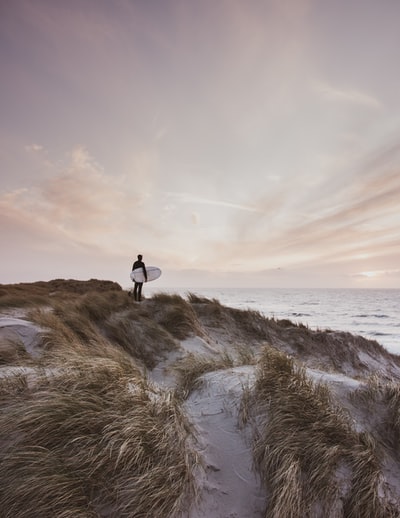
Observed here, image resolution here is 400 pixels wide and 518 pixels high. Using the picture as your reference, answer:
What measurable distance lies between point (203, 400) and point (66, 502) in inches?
83.5

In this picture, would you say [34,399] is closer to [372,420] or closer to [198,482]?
[198,482]

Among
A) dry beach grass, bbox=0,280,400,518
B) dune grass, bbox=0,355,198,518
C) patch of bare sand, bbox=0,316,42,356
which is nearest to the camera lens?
dune grass, bbox=0,355,198,518

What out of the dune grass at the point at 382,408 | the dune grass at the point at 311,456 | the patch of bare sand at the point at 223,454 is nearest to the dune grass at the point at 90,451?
the patch of bare sand at the point at 223,454

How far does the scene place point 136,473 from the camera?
233 cm

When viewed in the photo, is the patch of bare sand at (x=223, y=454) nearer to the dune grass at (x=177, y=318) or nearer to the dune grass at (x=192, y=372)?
the dune grass at (x=192, y=372)

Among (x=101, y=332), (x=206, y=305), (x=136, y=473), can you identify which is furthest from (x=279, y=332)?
(x=136, y=473)

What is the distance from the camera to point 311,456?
108 inches

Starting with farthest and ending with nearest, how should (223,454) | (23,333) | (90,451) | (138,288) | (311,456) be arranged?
(138,288)
(23,333)
(223,454)
(311,456)
(90,451)

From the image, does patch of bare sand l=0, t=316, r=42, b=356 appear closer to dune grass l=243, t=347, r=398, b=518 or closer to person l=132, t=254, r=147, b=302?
dune grass l=243, t=347, r=398, b=518

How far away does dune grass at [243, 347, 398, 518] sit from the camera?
243 cm

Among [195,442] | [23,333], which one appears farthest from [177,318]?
[195,442]

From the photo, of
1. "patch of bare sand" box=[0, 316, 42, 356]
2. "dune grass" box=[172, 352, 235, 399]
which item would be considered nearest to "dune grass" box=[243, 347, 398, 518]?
"dune grass" box=[172, 352, 235, 399]

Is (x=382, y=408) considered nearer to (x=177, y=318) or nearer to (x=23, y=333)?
(x=23, y=333)

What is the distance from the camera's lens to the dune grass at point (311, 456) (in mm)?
2434
